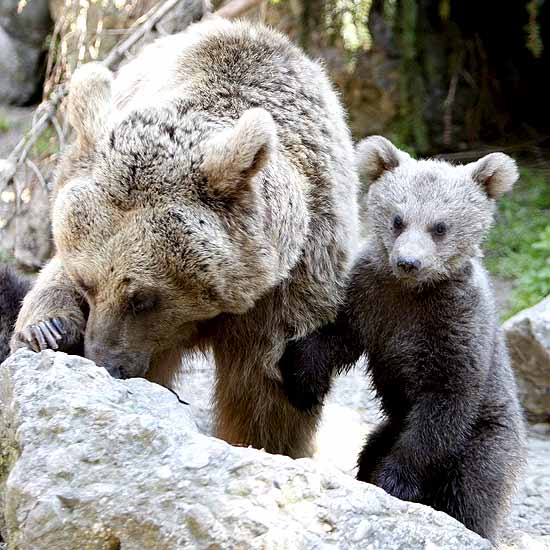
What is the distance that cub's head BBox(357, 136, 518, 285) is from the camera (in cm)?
399

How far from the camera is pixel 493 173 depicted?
14.0 ft

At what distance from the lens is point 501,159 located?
14.0 feet

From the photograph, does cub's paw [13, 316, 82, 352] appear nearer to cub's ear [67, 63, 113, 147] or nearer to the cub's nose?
cub's ear [67, 63, 113, 147]

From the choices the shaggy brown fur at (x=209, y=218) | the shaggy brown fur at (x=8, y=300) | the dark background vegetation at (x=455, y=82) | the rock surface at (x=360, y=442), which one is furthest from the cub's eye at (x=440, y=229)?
the dark background vegetation at (x=455, y=82)

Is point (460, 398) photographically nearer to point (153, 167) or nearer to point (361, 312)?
point (361, 312)

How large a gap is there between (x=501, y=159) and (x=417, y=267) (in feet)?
2.51

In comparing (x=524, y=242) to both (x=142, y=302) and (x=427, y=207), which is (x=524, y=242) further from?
(x=142, y=302)

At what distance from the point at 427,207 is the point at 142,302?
1.24m

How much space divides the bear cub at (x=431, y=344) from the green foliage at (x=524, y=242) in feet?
10.0

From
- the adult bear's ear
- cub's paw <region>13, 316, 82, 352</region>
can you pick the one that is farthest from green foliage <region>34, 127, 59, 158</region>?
the adult bear's ear

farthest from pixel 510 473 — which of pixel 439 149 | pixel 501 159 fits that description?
pixel 439 149

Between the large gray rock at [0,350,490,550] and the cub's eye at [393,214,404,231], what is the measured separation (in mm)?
1336

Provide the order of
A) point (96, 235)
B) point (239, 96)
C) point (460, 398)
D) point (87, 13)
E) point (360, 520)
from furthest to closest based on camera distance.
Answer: point (87, 13) < point (239, 96) < point (460, 398) < point (96, 235) < point (360, 520)

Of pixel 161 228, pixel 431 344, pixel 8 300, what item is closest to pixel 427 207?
pixel 431 344
